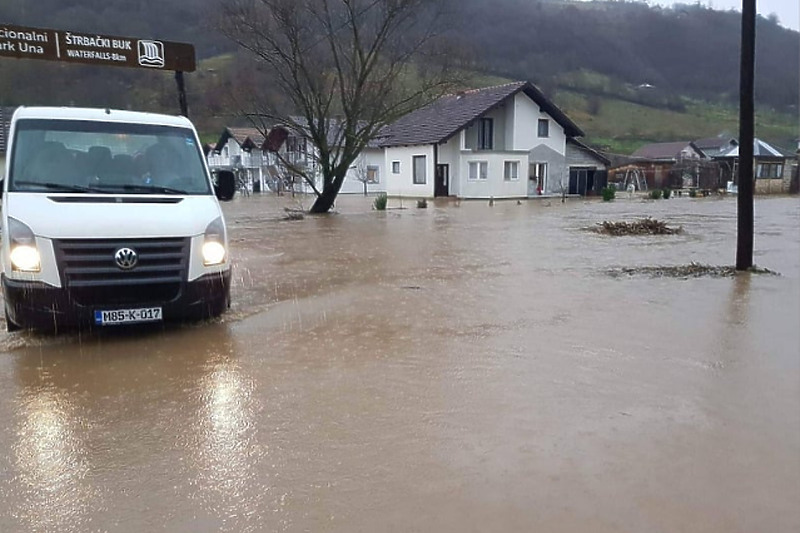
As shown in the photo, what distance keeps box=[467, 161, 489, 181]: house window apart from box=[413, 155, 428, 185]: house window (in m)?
3.01

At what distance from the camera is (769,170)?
52719mm

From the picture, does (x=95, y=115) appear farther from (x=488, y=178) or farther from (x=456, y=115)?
(x=456, y=115)

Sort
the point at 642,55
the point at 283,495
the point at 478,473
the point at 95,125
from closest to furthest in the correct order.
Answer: the point at 283,495 < the point at 478,473 < the point at 95,125 < the point at 642,55

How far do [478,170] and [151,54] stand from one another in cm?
2858

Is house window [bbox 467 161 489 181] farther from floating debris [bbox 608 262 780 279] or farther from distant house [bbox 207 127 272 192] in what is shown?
floating debris [bbox 608 262 780 279]

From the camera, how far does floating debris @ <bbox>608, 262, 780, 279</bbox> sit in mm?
10820

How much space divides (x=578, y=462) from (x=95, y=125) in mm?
6021

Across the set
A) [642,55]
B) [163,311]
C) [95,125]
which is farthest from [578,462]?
[642,55]

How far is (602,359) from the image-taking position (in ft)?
19.5

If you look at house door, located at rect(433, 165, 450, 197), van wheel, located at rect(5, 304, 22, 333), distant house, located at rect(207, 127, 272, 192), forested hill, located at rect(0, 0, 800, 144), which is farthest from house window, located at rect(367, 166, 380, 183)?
van wheel, located at rect(5, 304, 22, 333)

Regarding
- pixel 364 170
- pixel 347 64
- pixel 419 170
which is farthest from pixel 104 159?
pixel 364 170

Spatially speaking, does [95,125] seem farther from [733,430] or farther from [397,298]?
[733,430]

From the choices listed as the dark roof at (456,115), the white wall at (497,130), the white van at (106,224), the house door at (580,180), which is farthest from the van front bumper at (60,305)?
the house door at (580,180)

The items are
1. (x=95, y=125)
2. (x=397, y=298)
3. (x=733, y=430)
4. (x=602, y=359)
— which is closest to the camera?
(x=733, y=430)
